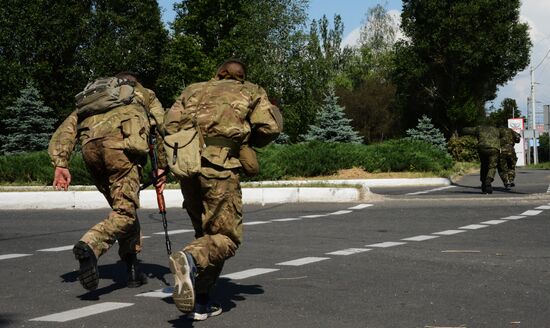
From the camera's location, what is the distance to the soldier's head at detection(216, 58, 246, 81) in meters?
5.60

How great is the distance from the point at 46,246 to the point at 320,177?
17436 mm

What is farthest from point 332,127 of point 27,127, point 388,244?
point 388,244

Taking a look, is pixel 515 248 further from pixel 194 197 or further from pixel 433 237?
pixel 194 197

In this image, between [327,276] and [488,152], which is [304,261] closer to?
[327,276]

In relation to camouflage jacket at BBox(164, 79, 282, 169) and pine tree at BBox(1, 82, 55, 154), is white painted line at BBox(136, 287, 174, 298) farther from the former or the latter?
pine tree at BBox(1, 82, 55, 154)

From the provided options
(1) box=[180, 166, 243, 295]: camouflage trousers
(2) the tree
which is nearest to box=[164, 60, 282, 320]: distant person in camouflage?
(1) box=[180, 166, 243, 295]: camouflage trousers

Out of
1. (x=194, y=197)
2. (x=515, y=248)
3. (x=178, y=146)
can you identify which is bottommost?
(x=515, y=248)

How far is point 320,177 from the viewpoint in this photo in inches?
1069

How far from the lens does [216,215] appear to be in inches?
208

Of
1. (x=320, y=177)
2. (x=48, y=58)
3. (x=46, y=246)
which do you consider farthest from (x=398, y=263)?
(x=48, y=58)

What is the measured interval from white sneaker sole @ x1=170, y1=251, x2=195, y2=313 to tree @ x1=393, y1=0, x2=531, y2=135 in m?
50.0

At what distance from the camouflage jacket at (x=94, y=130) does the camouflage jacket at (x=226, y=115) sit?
45.4 inches

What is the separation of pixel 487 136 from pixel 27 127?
24.0 metres

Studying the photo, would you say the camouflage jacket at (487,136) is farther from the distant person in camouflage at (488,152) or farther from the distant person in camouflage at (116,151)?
the distant person in camouflage at (116,151)
